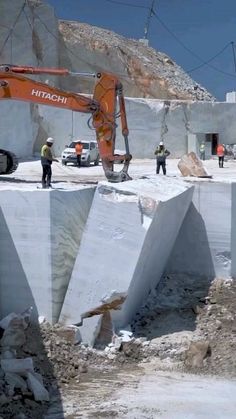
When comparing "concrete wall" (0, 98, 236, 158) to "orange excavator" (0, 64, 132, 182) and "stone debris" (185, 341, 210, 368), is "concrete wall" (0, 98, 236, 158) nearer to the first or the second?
"orange excavator" (0, 64, 132, 182)

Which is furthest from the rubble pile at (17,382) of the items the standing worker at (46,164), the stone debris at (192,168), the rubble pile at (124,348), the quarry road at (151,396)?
the stone debris at (192,168)

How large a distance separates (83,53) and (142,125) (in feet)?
27.4

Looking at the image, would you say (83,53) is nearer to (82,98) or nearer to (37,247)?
(82,98)

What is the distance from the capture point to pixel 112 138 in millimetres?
17250

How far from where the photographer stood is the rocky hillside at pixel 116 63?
46.1 meters

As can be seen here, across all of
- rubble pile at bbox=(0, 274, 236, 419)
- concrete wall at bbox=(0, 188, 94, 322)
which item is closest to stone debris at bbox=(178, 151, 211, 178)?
rubble pile at bbox=(0, 274, 236, 419)

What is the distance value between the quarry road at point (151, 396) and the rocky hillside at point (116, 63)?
115ft

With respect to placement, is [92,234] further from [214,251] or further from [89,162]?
[89,162]

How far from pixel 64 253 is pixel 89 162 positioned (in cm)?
1881

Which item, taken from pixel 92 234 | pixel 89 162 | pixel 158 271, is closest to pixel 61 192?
pixel 92 234

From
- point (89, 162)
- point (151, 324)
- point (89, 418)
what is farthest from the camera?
point (89, 162)

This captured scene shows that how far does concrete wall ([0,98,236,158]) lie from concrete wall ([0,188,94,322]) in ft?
66.2

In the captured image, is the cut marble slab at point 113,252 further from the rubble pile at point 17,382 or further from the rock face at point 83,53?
the rock face at point 83,53

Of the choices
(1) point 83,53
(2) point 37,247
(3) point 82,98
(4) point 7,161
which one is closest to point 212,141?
(1) point 83,53
